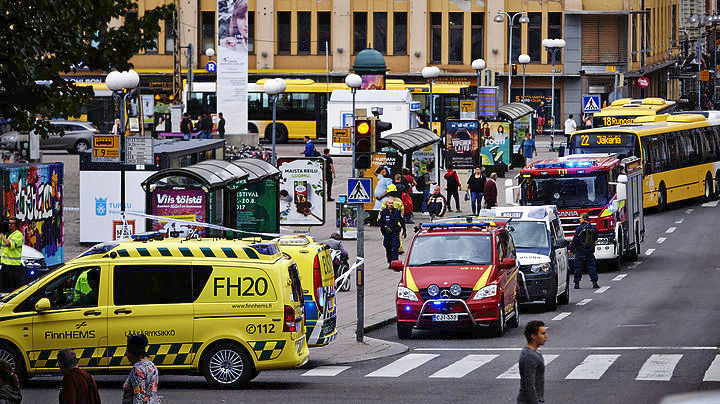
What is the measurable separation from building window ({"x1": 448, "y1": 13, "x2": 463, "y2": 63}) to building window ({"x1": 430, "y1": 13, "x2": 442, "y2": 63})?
0.64 m

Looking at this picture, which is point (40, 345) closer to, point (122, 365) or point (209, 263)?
point (122, 365)

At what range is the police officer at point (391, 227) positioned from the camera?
31562 mm

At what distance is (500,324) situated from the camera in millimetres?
22844

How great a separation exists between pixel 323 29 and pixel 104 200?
185ft

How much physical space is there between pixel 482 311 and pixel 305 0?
65604 millimetres

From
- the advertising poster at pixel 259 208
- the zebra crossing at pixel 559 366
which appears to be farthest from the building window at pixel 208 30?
the zebra crossing at pixel 559 366

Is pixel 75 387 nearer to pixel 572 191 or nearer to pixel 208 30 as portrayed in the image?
pixel 572 191

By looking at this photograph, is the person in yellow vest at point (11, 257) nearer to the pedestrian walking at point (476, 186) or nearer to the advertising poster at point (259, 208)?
the advertising poster at point (259, 208)

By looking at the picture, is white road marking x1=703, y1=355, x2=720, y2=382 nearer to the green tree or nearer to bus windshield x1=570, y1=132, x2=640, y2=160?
the green tree

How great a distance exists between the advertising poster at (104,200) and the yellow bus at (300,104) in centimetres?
4166

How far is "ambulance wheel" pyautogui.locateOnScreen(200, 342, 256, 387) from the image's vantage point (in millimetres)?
A: 17375

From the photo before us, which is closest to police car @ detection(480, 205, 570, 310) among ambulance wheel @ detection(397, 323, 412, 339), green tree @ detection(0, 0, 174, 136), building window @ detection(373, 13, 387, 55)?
ambulance wheel @ detection(397, 323, 412, 339)

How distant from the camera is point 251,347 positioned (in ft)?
56.7

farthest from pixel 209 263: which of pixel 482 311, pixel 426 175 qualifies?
pixel 426 175
